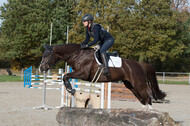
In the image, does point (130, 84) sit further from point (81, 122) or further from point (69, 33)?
point (69, 33)

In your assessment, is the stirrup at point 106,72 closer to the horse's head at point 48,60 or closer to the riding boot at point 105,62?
the riding boot at point 105,62

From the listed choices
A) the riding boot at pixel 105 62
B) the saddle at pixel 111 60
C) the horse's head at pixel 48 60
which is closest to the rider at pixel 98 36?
the riding boot at pixel 105 62

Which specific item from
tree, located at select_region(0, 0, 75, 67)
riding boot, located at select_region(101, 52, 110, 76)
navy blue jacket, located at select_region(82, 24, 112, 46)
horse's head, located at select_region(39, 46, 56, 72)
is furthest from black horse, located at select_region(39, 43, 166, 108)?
tree, located at select_region(0, 0, 75, 67)

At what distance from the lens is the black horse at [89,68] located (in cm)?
577

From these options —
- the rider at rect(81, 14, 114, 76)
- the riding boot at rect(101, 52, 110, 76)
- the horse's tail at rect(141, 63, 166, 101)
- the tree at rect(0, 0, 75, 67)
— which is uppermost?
the tree at rect(0, 0, 75, 67)

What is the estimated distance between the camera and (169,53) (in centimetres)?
3088

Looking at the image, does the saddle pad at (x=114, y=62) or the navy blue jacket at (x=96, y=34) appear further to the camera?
the saddle pad at (x=114, y=62)

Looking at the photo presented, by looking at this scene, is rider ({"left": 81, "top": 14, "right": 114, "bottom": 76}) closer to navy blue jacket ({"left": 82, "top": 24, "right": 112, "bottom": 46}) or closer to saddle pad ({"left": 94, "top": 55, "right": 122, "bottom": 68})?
navy blue jacket ({"left": 82, "top": 24, "right": 112, "bottom": 46})

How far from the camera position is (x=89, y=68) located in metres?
5.77

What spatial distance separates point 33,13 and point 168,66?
22.0 metres

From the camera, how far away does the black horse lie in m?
5.77

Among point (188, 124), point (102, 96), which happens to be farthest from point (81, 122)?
point (188, 124)

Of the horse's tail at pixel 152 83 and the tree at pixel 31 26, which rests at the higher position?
the tree at pixel 31 26

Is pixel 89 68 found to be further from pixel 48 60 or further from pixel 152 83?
pixel 152 83
